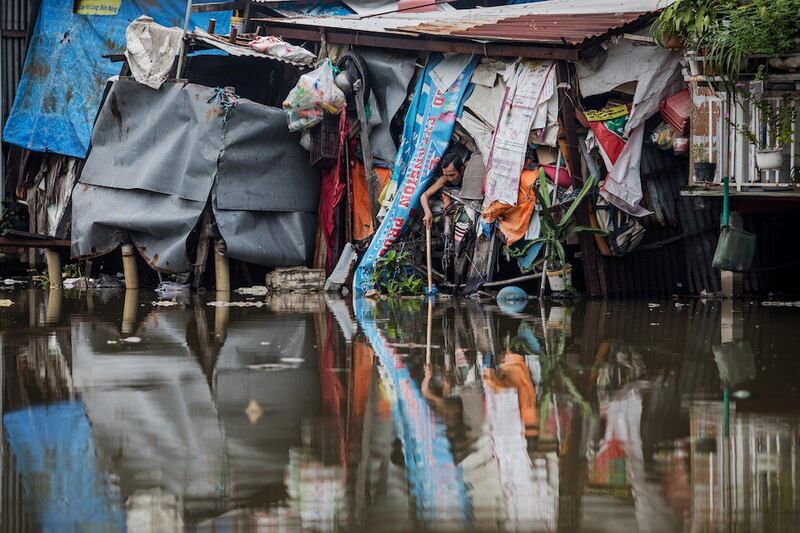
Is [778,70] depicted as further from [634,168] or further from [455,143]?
[455,143]

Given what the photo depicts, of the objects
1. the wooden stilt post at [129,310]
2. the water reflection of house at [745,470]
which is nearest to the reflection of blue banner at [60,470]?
the water reflection of house at [745,470]

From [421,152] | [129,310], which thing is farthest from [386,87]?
[129,310]

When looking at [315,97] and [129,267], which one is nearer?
[315,97]

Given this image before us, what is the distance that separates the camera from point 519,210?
13484 mm

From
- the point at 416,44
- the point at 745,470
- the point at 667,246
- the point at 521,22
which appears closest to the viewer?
the point at 745,470

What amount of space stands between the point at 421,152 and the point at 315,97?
1573 millimetres

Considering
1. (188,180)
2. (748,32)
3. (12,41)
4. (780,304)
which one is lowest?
(780,304)

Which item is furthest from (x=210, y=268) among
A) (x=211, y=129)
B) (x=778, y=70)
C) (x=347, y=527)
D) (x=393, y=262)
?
(x=347, y=527)

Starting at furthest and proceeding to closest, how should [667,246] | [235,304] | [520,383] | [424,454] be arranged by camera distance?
[667,246] → [235,304] → [520,383] → [424,454]

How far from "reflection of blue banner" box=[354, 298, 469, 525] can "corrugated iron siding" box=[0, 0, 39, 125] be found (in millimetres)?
13226

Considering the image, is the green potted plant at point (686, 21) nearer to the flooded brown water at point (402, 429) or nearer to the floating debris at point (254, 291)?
the flooded brown water at point (402, 429)

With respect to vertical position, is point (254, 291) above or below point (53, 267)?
below

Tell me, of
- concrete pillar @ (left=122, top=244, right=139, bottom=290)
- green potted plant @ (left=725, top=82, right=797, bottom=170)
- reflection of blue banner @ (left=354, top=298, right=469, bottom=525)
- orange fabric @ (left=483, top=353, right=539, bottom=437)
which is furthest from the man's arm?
reflection of blue banner @ (left=354, top=298, right=469, bottom=525)

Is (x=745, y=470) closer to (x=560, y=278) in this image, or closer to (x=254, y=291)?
(x=560, y=278)
